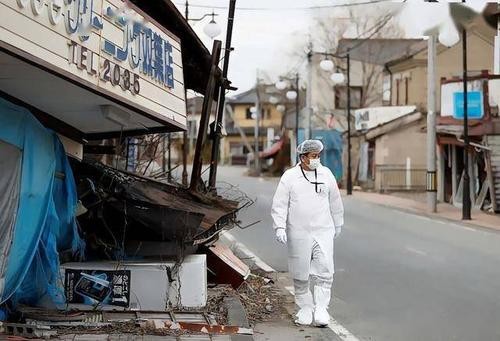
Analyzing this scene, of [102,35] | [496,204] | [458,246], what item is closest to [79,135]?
[102,35]

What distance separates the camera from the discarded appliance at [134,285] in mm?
7438

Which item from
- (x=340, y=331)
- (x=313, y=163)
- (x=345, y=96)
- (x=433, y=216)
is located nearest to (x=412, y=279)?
(x=340, y=331)

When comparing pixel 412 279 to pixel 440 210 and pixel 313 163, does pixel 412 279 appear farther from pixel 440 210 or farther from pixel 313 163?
pixel 440 210

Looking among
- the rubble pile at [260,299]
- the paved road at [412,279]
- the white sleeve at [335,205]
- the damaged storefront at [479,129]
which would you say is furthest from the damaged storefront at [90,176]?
the damaged storefront at [479,129]

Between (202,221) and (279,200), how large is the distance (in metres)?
0.91

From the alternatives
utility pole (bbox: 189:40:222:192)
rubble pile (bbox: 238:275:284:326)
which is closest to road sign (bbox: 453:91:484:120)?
rubble pile (bbox: 238:275:284:326)

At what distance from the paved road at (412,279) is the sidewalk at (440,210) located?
6.35ft

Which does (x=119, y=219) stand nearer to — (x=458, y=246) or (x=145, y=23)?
(x=145, y=23)

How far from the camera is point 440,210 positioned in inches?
1081

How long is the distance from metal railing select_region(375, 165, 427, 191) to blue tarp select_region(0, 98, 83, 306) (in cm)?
3370

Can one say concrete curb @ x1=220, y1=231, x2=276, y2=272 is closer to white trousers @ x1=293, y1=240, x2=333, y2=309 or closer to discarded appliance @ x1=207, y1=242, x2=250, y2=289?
discarded appliance @ x1=207, y1=242, x2=250, y2=289

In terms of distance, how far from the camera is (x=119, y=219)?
8.23 m

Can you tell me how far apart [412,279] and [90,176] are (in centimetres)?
543

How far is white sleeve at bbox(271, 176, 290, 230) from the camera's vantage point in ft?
24.9
